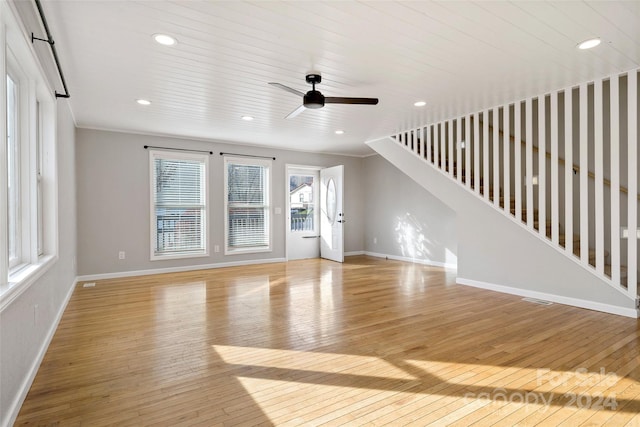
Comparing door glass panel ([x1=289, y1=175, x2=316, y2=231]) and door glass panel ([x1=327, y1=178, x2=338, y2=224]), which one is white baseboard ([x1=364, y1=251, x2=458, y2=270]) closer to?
door glass panel ([x1=327, y1=178, x2=338, y2=224])

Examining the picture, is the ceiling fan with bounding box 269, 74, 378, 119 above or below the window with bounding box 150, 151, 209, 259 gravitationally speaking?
above

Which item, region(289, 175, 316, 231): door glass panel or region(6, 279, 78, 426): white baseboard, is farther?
region(289, 175, 316, 231): door glass panel

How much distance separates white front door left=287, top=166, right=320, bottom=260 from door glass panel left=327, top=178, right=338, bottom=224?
1.16ft

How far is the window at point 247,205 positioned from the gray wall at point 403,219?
262 centimetres

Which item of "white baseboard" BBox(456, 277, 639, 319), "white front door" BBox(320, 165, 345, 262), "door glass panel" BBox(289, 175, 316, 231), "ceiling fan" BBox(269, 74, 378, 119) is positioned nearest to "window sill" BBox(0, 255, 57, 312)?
"ceiling fan" BBox(269, 74, 378, 119)

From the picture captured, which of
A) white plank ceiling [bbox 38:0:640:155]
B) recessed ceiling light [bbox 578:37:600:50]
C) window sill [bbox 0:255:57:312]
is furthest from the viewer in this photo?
recessed ceiling light [bbox 578:37:600:50]

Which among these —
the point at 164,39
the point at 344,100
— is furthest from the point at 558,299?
the point at 164,39

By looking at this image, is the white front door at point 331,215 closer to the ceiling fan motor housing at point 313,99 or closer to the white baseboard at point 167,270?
the white baseboard at point 167,270

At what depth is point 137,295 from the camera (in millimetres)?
4578

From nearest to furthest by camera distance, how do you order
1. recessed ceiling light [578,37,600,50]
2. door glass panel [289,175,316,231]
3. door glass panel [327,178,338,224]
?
recessed ceiling light [578,37,600,50] → door glass panel [327,178,338,224] → door glass panel [289,175,316,231]

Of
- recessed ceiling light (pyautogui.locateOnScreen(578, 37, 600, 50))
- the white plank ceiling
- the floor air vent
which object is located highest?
the white plank ceiling

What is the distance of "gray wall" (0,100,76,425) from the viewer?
1801mm

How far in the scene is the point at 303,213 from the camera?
26.1ft

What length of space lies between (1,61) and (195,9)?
1139mm
